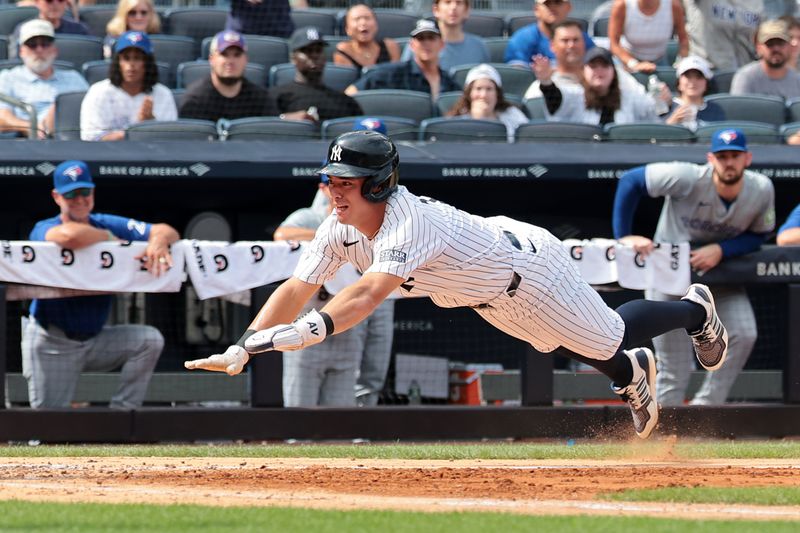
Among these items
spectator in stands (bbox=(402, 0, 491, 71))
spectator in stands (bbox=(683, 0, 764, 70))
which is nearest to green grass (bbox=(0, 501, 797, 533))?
spectator in stands (bbox=(402, 0, 491, 71))

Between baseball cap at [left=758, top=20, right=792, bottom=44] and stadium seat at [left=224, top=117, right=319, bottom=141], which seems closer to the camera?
stadium seat at [left=224, top=117, right=319, bottom=141]

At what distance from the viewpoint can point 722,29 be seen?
11.7 meters

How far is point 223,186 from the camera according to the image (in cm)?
935

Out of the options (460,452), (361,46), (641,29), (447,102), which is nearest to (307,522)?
(460,452)

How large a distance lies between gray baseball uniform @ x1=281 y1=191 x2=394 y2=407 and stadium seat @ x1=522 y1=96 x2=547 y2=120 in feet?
7.49

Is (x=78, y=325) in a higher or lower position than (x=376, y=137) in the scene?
lower

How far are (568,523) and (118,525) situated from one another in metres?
1.40

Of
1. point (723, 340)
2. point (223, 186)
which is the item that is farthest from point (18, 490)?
point (223, 186)

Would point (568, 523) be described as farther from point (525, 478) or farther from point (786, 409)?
point (786, 409)

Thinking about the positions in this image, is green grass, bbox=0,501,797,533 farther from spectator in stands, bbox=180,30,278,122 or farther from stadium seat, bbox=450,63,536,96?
stadium seat, bbox=450,63,536,96

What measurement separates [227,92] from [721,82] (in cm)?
422

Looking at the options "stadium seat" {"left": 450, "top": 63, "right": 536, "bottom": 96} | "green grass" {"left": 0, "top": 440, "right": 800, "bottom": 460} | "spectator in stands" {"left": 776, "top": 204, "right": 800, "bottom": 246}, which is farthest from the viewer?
"stadium seat" {"left": 450, "top": 63, "right": 536, "bottom": 96}

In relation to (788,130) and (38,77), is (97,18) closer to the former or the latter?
(38,77)

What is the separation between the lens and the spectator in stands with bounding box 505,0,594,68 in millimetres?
10883
